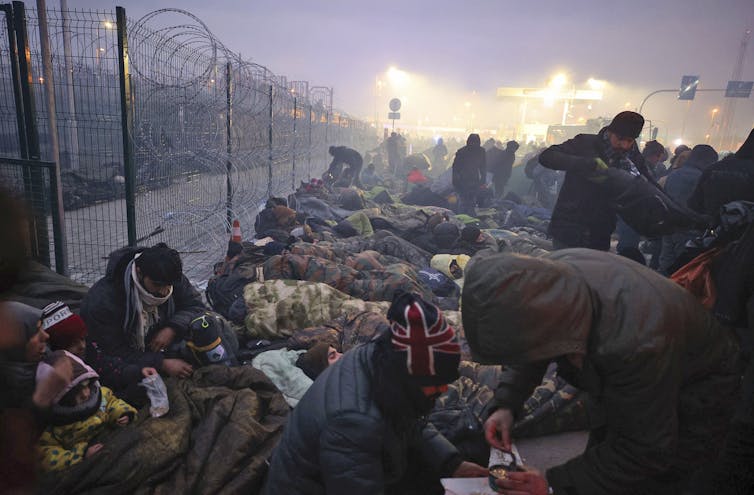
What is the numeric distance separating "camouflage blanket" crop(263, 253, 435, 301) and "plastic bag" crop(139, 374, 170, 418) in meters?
2.02

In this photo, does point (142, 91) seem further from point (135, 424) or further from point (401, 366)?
point (401, 366)

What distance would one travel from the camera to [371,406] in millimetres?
1573

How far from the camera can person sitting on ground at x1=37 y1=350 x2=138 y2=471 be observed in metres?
2.22

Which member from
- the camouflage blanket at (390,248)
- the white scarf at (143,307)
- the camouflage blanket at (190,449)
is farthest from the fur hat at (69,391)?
the camouflage blanket at (390,248)

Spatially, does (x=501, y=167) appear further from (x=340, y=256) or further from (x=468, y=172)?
(x=340, y=256)

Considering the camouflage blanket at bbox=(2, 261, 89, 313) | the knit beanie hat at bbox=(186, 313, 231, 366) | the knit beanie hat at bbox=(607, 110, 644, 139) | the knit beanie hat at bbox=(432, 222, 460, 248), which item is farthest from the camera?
the knit beanie hat at bbox=(432, 222, 460, 248)

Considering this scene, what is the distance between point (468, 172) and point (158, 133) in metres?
6.77

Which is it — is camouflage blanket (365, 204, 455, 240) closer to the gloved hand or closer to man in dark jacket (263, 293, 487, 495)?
the gloved hand

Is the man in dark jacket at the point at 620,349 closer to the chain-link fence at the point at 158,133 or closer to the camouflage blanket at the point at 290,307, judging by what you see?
the camouflage blanket at the point at 290,307

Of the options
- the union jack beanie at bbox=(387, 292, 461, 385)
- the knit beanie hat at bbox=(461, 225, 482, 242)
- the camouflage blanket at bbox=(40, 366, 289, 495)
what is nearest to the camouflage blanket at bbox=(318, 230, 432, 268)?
the knit beanie hat at bbox=(461, 225, 482, 242)

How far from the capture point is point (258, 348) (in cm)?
380

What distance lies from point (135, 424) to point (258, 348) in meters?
1.37

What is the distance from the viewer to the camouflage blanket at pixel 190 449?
86.4 inches

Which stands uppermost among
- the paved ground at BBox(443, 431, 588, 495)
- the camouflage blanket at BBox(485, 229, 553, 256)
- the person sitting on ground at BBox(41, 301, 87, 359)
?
the person sitting on ground at BBox(41, 301, 87, 359)
